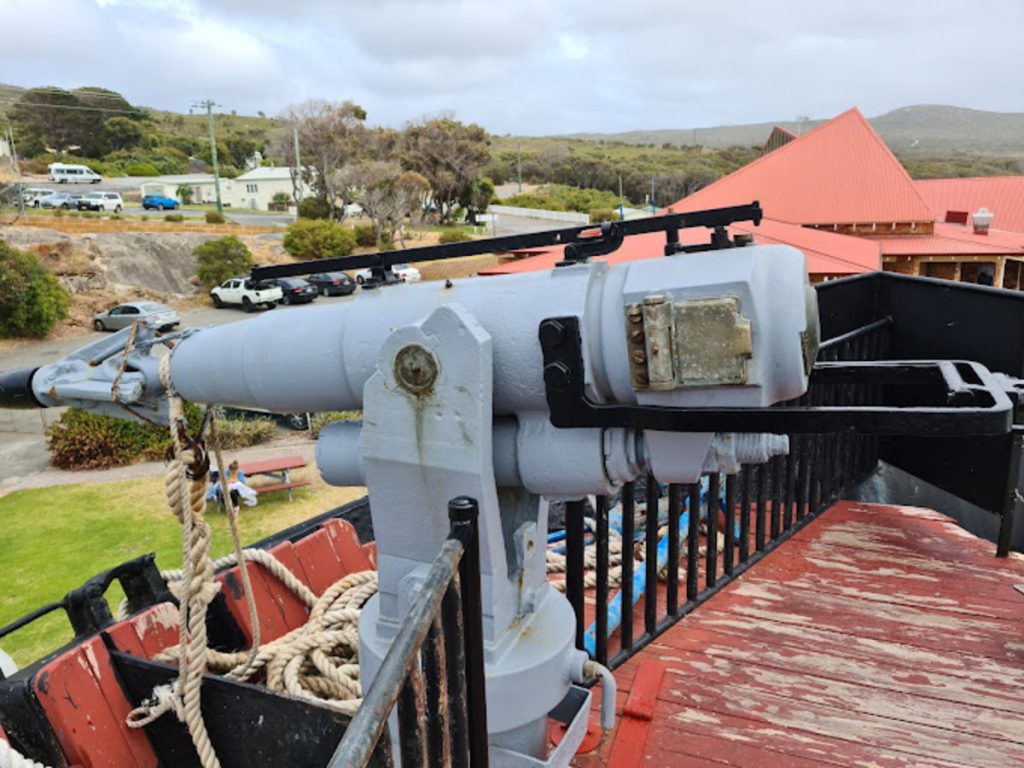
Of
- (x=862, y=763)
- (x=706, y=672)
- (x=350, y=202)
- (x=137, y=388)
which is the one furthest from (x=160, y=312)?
(x=350, y=202)

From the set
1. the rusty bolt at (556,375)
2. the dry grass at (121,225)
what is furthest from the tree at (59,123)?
the rusty bolt at (556,375)

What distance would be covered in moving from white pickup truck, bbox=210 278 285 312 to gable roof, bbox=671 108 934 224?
13.7 m

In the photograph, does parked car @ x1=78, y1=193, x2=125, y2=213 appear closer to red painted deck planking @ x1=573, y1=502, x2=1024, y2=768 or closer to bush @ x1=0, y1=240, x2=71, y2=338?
bush @ x1=0, y1=240, x2=71, y2=338

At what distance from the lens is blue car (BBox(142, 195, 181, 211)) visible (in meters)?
45.1

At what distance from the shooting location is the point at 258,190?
2144 inches

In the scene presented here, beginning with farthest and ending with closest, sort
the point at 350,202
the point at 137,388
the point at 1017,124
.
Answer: the point at 1017,124 < the point at 350,202 < the point at 137,388

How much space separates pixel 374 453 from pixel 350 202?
45.5 meters

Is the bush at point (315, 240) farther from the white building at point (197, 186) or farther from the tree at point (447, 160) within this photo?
the white building at point (197, 186)

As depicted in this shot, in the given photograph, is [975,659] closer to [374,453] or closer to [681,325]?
[681,325]

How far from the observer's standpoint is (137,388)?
7.06 feet

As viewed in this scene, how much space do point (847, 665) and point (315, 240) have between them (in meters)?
31.8

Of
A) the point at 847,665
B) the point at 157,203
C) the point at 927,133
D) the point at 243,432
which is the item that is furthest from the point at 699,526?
the point at 927,133

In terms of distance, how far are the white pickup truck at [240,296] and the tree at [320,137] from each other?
2246 centimetres

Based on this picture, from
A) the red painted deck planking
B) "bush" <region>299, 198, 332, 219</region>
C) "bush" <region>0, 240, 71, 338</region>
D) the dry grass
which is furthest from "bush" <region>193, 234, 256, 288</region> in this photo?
the red painted deck planking
